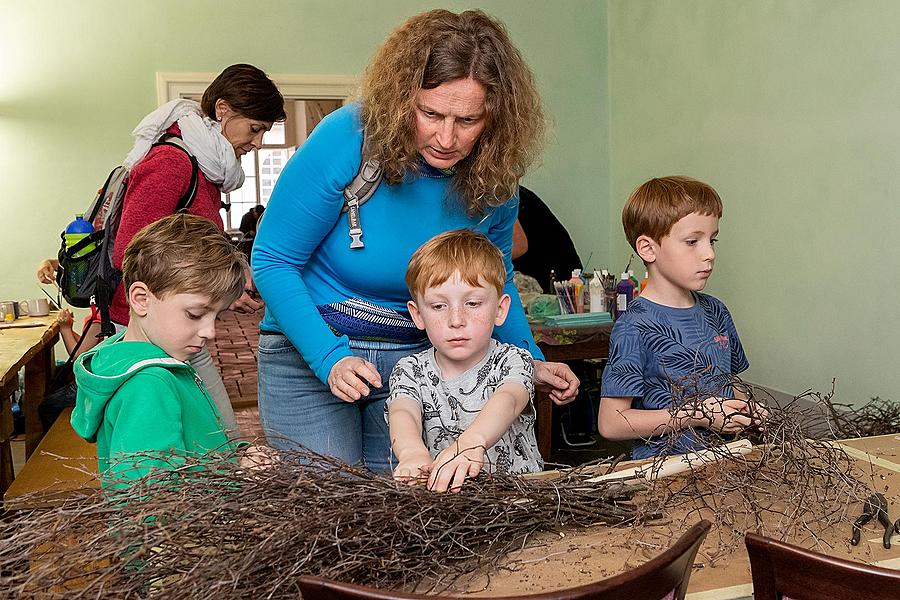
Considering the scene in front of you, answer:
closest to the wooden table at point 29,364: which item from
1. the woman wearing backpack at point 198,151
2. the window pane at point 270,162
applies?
the woman wearing backpack at point 198,151

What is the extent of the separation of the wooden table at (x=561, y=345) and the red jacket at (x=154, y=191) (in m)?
2.01

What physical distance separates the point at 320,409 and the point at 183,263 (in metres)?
0.44

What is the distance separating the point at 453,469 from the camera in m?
1.44

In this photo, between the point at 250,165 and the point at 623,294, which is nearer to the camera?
the point at 623,294

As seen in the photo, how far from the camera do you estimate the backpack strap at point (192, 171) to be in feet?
9.90

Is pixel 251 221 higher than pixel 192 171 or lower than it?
lower

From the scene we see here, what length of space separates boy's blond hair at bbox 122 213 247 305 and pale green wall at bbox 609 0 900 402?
317 cm

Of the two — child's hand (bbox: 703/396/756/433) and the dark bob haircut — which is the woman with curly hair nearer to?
child's hand (bbox: 703/396/756/433)

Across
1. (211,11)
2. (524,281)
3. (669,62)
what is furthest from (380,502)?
(211,11)

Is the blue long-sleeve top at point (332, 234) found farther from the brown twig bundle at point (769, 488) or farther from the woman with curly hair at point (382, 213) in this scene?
the brown twig bundle at point (769, 488)

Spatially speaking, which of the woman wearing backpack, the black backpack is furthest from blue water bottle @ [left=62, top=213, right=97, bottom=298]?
the woman wearing backpack

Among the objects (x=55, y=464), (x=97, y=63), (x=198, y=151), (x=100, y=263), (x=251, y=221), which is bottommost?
(x=55, y=464)

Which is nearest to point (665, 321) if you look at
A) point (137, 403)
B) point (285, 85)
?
point (137, 403)

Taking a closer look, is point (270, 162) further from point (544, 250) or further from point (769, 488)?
point (769, 488)
